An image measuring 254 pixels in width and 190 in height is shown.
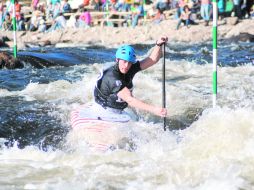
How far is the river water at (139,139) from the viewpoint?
225 inches

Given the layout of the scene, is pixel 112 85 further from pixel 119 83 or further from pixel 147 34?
pixel 147 34

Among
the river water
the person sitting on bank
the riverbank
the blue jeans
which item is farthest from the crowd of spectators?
Result: the person sitting on bank

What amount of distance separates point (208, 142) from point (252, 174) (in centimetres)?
113

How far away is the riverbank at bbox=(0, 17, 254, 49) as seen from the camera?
20.8 meters

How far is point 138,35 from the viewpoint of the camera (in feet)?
70.5

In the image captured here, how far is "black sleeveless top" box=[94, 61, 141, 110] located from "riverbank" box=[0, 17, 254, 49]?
42.3ft

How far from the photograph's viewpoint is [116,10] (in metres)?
24.8

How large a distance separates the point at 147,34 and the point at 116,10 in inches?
153

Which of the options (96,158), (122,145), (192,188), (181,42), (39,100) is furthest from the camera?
(181,42)

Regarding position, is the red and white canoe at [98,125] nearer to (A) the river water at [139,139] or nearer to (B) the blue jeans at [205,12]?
(A) the river water at [139,139]

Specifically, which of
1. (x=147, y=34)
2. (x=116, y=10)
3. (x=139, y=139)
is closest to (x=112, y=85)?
(x=139, y=139)

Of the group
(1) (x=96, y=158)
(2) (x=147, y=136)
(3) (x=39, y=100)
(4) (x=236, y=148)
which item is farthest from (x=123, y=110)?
(3) (x=39, y=100)

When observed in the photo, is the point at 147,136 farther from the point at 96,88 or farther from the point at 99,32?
the point at 99,32

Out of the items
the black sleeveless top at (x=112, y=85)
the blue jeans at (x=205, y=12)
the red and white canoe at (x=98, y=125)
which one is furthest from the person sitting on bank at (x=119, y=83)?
the blue jeans at (x=205, y=12)
